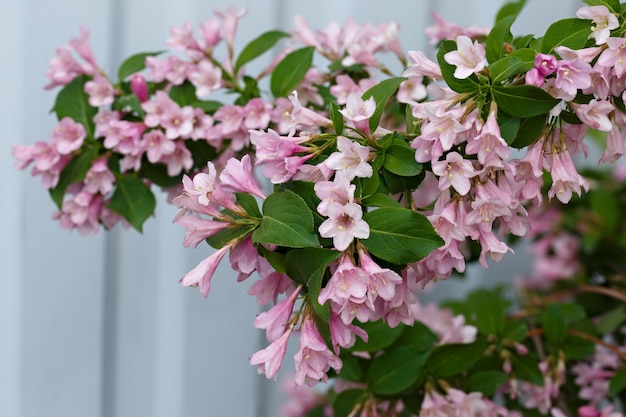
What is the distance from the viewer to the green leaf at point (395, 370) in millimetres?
814

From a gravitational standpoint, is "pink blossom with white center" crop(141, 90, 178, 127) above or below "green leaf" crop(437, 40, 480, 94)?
below

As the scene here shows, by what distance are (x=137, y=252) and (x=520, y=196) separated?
70cm

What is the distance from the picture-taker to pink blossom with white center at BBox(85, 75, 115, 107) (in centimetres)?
85

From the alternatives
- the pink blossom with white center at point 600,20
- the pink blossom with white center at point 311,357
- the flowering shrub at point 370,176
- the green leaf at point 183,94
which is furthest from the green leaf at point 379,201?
the green leaf at point 183,94

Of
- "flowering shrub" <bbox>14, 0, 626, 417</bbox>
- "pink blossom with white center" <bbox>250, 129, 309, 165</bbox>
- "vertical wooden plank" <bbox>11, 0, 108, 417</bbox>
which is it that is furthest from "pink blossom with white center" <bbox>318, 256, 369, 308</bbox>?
"vertical wooden plank" <bbox>11, 0, 108, 417</bbox>

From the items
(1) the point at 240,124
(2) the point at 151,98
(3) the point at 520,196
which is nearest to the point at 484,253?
(3) the point at 520,196

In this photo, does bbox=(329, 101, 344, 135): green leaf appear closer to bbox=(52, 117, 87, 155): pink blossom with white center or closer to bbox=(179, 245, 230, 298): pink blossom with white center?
bbox=(179, 245, 230, 298): pink blossom with white center

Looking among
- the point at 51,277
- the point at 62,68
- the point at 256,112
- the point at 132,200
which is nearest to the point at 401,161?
the point at 256,112

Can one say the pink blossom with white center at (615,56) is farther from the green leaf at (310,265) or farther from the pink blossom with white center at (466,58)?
the green leaf at (310,265)

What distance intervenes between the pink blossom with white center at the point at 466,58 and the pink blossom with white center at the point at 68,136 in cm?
43

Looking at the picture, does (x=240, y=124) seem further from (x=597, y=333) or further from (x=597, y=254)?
(x=597, y=254)

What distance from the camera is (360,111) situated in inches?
25.1

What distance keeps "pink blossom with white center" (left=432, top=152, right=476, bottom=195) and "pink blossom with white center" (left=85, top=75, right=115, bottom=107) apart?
43cm

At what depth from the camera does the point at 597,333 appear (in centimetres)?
104
